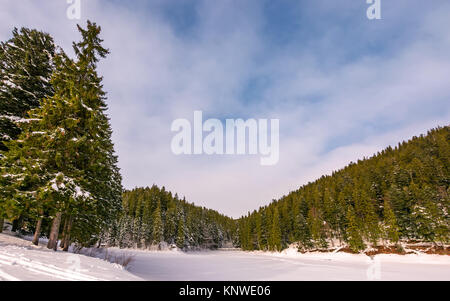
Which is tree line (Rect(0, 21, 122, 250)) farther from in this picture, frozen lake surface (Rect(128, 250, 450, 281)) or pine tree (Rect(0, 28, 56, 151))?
frozen lake surface (Rect(128, 250, 450, 281))

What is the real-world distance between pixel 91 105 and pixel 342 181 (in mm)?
88772

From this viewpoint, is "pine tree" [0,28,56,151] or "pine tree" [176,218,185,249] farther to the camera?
"pine tree" [176,218,185,249]

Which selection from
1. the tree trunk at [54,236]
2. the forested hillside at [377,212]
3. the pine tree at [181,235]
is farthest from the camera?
the pine tree at [181,235]

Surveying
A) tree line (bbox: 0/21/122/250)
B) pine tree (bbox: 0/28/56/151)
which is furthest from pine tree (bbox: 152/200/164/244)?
pine tree (bbox: 0/28/56/151)

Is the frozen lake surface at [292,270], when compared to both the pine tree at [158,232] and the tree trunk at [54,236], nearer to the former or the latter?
the tree trunk at [54,236]

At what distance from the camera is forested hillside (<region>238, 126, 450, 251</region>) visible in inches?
1647

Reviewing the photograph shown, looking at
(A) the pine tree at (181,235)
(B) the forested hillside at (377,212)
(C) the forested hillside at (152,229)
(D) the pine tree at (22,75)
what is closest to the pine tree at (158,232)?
(C) the forested hillside at (152,229)

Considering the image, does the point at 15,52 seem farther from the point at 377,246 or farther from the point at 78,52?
the point at 377,246

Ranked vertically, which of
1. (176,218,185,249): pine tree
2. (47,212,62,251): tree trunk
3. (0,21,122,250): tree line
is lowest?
(176,218,185,249): pine tree

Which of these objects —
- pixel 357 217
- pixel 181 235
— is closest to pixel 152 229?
pixel 181 235

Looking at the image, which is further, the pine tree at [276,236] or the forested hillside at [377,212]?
the pine tree at [276,236]

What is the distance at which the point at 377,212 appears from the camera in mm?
62406

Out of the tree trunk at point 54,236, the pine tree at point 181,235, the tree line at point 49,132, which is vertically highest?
the tree line at point 49,132

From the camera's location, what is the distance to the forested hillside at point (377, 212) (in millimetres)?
41844
